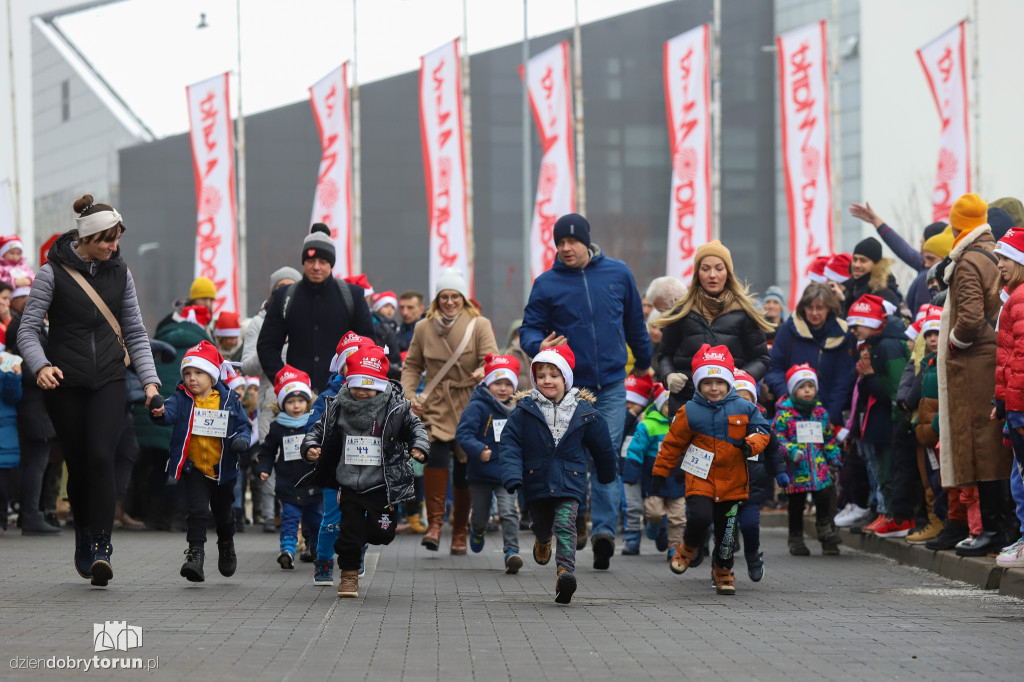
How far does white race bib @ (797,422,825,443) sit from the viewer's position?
12281mm

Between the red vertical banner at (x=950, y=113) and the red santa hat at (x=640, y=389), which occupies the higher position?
the red vertical banner at (x=950, y=113)

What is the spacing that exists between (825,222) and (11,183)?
17505 mm

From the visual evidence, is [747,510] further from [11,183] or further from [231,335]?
[11,183]

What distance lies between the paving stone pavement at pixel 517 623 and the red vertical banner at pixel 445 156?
643 inches

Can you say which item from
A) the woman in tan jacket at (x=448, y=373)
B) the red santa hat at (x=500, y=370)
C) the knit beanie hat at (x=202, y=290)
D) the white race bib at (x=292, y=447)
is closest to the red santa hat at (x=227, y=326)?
the knit beanie hat at (x=202, y=290)

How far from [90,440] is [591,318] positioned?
141 inches

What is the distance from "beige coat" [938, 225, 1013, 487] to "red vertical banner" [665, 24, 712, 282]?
54.7 feet

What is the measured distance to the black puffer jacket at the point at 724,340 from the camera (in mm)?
10891

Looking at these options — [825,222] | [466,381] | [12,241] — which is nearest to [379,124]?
[825,222]

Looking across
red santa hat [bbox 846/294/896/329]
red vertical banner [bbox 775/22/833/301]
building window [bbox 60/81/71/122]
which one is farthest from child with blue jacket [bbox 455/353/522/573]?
building window [bbox 60/81/71/122]

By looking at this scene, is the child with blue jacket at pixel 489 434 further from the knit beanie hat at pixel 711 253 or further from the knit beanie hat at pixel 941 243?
the knit beanie hat at pixel 941 243

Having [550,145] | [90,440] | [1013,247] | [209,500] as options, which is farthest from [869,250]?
[550,145]

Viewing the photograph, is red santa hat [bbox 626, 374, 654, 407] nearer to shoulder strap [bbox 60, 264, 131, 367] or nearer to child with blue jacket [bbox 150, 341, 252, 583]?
child with blue jacket [bbox 150, 341, 252, 583]

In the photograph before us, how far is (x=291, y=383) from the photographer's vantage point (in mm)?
10992
